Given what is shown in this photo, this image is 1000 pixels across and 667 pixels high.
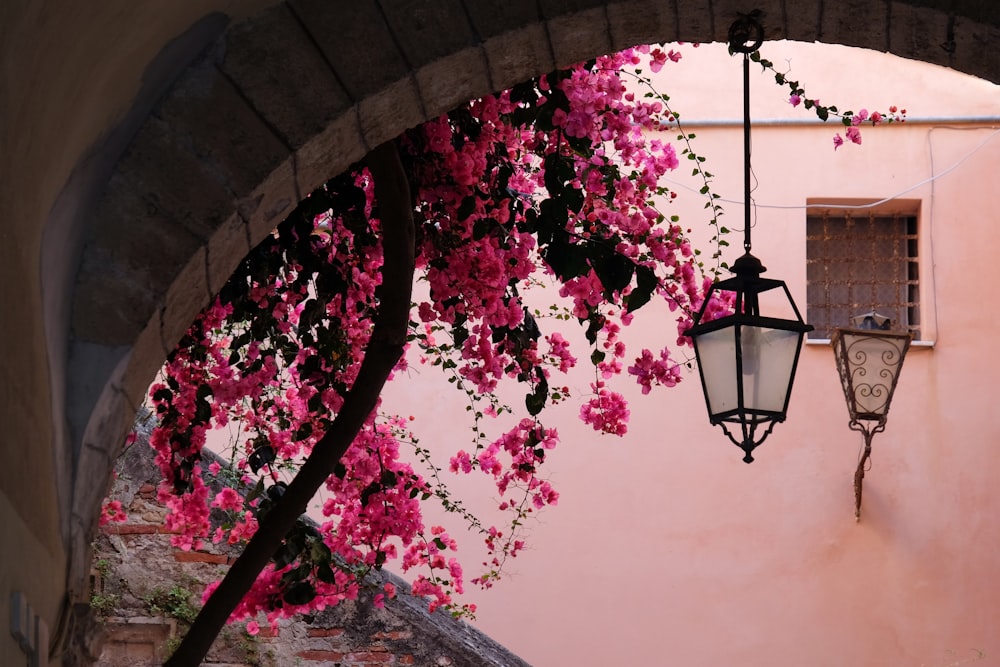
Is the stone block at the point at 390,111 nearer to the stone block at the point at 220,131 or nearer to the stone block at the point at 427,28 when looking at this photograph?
the stone block at the point at 427,28

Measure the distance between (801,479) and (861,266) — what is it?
1.59 metres

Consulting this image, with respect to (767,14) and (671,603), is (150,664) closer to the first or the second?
(767,14)

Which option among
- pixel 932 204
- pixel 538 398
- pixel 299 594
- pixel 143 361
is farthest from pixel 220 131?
pixel 932 204

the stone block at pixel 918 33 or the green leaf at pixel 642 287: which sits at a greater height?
the stone block at pixel 918 33

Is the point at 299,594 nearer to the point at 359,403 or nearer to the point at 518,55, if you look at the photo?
the point at 359,403

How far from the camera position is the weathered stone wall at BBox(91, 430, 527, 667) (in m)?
5.10

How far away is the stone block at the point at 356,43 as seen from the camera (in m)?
2.55

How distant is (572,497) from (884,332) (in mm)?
2503

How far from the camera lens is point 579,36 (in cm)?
275

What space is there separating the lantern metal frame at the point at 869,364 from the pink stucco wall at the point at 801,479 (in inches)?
54.4

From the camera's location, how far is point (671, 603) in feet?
28.7

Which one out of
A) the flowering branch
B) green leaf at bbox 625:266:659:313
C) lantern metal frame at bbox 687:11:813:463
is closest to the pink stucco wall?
lantern metal frame at bbox 687:11:813:463

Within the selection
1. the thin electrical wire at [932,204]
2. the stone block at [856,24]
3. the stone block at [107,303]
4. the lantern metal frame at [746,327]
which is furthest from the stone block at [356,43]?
the thin electrical wire at [932,204]

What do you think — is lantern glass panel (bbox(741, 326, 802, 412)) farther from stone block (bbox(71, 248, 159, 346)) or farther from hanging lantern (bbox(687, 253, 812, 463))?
stone block (bbox(71, 248, 159, 346))
